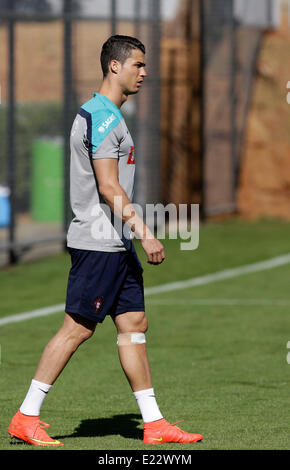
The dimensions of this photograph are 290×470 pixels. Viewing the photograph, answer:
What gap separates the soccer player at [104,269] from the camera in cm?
579

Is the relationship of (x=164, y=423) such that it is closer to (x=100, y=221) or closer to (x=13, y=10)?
(x=100, y=221)

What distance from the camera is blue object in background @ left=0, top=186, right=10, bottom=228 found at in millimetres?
13555

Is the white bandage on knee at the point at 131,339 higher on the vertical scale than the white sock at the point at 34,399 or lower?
higher

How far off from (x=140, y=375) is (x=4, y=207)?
798 centimetres

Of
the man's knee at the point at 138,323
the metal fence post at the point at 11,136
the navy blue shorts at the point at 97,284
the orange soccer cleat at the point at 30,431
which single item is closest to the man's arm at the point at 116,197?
the navy blue shorts at the point at 97,284

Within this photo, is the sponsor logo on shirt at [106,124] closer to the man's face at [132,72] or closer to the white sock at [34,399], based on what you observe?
the man's face at [132,72]

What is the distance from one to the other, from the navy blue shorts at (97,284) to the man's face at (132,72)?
830mm

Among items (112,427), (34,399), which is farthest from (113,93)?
(112,427)

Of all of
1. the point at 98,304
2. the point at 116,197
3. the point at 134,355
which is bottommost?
the point at 134,355

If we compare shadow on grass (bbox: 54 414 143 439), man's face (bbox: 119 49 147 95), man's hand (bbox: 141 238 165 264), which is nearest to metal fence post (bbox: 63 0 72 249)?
shadow on grass (bbox: 54 414 143 439)

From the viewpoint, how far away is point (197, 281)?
12.3 metres

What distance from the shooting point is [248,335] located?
9273 mm

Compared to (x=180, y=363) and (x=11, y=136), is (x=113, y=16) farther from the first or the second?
(x=180, y=363)
